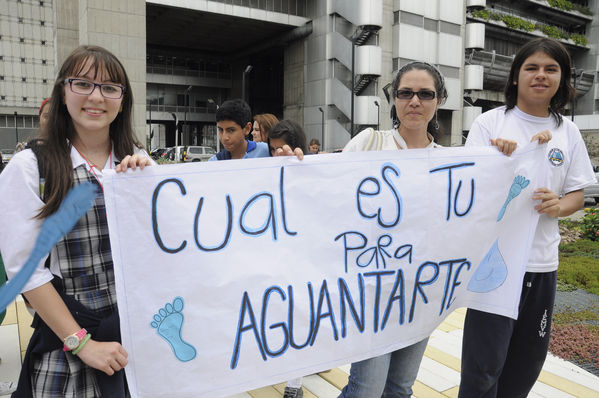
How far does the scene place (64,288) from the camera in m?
1.52

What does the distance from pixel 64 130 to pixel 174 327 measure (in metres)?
0.79

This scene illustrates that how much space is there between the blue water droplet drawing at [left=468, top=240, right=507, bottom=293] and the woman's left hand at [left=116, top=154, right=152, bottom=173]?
1657 millimetres

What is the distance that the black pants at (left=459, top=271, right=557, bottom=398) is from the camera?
2.22 m

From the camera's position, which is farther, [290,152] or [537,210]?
[537,210]

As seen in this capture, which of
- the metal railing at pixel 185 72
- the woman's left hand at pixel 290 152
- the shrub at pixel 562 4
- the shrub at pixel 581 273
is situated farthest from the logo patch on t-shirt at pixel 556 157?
the shrub at pixel 562 4

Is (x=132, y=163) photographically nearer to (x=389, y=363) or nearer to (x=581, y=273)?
(x=389, y=363)

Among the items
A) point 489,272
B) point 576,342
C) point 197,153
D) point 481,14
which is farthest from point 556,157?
point 481,14

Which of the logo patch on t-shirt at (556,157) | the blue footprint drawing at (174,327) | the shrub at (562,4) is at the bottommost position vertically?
the blue footprint drawing at (174,327)

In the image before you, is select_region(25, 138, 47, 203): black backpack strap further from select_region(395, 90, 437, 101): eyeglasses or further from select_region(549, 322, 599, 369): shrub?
select_region(549, 322, 599, 369): shrub

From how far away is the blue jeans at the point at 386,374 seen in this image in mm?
2023

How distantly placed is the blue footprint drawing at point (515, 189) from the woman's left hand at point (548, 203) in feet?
0.28

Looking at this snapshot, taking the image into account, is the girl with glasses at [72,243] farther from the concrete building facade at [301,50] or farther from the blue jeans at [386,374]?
the concrete building facade at [301,50]

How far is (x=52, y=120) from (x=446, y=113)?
38.4m

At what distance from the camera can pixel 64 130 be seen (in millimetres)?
1604
